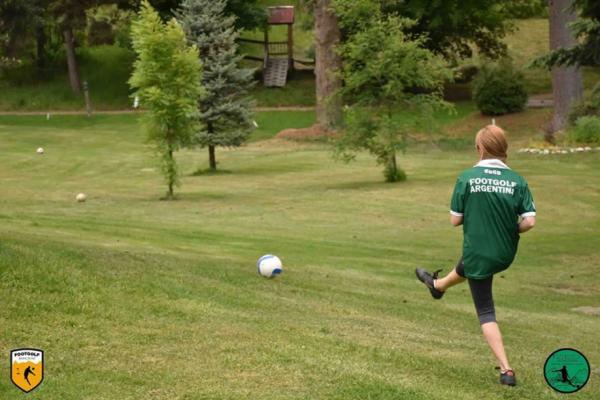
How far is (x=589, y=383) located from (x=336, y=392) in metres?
2.38

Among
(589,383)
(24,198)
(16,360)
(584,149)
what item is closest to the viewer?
(16,360)

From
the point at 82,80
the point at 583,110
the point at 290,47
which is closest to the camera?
the point at 583,110

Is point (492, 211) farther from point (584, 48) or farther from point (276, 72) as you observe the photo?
point (276, 72)

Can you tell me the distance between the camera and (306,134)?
4272 cm

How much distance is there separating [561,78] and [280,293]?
97.5ft

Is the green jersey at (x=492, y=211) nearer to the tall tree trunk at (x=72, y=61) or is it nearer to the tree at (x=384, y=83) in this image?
the tree at (x=384, y=83)

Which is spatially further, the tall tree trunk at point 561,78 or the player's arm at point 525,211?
the tall tree trunk at point 561,78

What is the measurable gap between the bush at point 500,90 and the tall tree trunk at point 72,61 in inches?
836

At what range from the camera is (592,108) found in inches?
1426

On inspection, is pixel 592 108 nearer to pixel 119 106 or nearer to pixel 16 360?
pixel 119 106

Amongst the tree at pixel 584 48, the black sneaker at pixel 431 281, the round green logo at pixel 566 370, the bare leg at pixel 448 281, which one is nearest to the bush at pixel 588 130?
the tree at pixel 584 48

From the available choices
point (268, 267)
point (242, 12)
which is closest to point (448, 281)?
point (268, 267)

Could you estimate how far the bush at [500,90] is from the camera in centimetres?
4406

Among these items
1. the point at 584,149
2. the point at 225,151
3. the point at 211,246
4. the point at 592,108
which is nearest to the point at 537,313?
the point at 211,246
